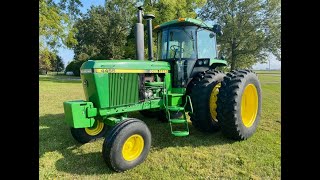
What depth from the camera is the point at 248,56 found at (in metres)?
27.2

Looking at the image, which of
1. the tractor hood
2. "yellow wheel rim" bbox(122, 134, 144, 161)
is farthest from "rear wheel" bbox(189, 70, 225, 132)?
"yellow wheel rim" bbox(122, 134, 144, 161)

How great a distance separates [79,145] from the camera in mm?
4594

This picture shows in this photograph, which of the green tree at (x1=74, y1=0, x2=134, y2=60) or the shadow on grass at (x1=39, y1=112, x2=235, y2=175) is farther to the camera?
the green tree at (x1=74, y1=0, x2=134, y2=60)

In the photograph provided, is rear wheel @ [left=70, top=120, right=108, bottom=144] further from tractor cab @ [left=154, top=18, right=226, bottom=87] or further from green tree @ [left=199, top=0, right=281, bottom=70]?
green tree @ [left=199, top=0, right=281, bottom=70]

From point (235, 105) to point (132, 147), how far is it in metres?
1.98

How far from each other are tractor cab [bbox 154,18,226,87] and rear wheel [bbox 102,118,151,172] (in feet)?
5.74

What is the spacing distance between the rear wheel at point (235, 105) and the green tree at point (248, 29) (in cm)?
2145

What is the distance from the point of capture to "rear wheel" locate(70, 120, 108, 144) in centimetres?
457

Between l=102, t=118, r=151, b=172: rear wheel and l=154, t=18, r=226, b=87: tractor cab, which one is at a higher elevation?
l=154, t=18, r=226, b=87: tractor cab

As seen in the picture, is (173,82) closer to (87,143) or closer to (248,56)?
(87,143)

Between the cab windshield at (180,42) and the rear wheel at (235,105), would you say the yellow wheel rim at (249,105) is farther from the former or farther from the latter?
the cab windshield at (180,42)

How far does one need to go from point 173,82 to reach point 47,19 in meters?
16.8

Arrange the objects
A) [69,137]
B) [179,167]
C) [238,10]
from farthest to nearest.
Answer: [238,10] → [69,137] → [179,167]

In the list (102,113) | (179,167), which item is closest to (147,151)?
(179,167)
